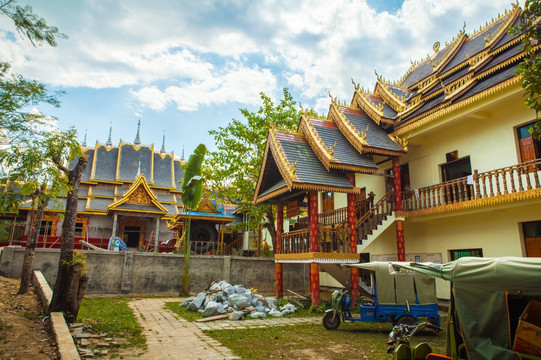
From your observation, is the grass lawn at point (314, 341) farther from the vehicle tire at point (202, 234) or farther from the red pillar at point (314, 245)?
the vehicle tire at point (202, 234)

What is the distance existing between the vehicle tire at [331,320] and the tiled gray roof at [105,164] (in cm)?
2375

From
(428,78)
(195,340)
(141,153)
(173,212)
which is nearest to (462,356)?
(195,340)

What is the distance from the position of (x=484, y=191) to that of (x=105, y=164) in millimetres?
27010

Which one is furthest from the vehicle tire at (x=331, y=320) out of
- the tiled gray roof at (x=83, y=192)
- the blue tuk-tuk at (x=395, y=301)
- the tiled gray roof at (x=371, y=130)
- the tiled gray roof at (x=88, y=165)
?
the tiled gray roof at (x=88, y=165)

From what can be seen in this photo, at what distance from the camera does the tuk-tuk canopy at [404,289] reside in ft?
27.8

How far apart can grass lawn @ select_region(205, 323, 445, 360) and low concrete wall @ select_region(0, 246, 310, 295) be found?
744 centimetres

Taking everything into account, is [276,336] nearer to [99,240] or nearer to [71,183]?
[71,183]

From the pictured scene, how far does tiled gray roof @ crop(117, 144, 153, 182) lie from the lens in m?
29.0

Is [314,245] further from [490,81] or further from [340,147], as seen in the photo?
[490,81]

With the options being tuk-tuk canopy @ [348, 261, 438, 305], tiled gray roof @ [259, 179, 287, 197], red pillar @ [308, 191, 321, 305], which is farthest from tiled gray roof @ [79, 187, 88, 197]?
tuk-tuk canopy @ [348, 261, 438, 305]

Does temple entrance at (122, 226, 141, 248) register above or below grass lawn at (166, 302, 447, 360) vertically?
above

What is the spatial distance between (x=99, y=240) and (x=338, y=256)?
15.5m

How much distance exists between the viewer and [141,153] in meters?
31.2

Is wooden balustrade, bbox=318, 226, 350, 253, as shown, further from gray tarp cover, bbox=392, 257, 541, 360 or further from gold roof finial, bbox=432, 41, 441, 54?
gold roof finial, bbox=432, 41, 441, 54
